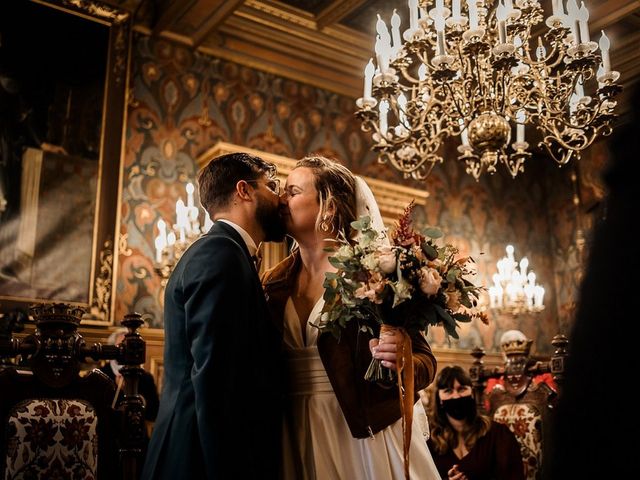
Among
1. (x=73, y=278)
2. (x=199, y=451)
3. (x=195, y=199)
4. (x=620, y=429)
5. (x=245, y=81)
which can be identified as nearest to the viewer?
(x=620, y=429)

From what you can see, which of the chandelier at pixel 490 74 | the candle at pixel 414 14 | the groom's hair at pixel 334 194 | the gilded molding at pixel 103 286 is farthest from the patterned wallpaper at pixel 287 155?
the groom's hair at pixel 334 194

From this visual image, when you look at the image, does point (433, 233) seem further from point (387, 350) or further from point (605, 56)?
point (605, 56)

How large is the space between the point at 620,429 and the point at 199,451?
1.44 metres

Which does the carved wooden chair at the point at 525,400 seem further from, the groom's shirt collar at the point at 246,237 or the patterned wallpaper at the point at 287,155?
the patterned wallpaper at the point at 287,155

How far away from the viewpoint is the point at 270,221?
2436mm

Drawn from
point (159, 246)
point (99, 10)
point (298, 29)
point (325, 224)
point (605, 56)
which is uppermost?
point (298, 29)

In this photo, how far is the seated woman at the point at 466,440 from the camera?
3758 mm

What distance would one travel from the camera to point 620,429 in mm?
601

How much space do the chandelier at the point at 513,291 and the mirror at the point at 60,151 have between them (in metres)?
4.79

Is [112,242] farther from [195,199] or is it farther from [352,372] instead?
[352,372]

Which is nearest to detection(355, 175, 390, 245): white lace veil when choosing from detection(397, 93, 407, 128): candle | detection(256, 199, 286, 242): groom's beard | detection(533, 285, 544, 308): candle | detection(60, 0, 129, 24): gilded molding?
detection(256, 199, 286, 242): groom's beard

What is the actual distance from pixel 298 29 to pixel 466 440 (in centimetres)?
485

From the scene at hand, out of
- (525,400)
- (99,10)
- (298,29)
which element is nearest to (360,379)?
(525,400)


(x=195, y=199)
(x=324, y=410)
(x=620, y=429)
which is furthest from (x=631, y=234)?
(x=195, y=199)
